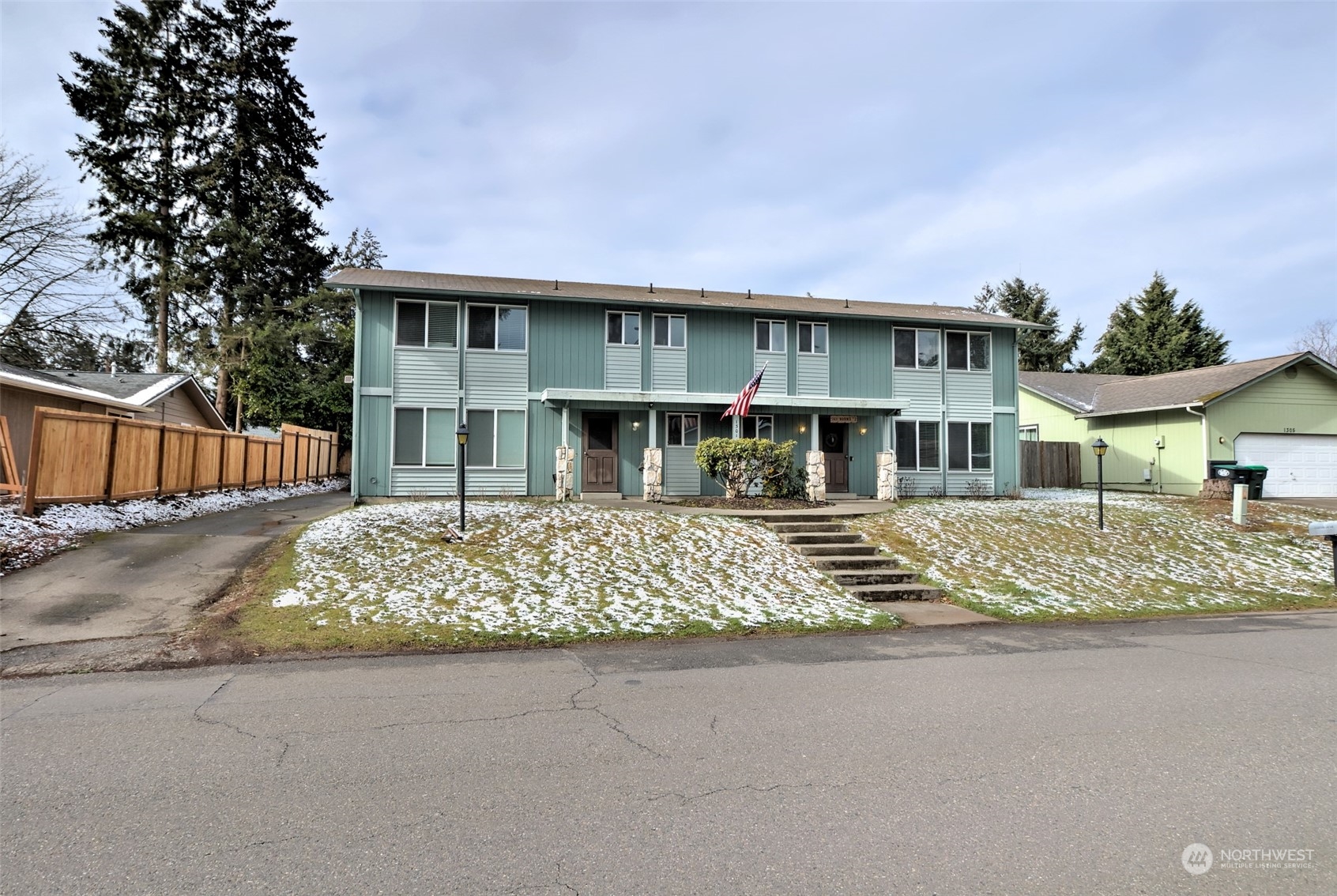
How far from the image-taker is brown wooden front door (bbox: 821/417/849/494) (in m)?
19.4

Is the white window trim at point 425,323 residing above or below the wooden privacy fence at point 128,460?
above

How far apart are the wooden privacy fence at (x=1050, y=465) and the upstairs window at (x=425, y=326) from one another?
780 inches

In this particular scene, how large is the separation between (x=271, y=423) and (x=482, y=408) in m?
17.4

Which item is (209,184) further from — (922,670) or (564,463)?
(922,670)

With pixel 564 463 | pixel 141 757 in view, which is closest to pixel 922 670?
pixel 141 757

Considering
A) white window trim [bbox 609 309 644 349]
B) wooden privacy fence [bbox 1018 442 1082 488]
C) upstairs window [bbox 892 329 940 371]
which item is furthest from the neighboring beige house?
wooden privacy fence [bbox 1018 442 1082 488]

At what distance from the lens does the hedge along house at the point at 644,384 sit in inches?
679

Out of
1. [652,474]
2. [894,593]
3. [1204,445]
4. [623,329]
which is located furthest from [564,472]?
[1204,445]

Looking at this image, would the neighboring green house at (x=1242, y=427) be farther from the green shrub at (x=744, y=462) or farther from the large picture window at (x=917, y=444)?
the green shrub at (x=744, y=462)

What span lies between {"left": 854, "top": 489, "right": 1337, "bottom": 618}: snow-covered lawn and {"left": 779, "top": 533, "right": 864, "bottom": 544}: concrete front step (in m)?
0.54

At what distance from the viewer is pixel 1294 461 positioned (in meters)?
22.3

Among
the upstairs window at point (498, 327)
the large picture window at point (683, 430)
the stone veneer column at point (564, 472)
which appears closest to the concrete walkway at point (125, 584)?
the stone veneer column at point (564, 472)

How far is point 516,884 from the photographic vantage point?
2779 millimetres

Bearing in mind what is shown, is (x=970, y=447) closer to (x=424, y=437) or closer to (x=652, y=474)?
(x=652, y=474)
